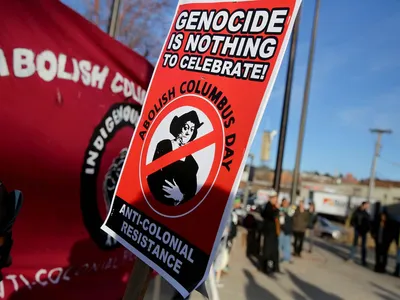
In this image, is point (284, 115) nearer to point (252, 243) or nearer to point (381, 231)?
point (252, 243)

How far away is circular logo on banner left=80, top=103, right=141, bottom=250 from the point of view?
311 cm

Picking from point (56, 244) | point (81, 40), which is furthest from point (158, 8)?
point (56, 244)

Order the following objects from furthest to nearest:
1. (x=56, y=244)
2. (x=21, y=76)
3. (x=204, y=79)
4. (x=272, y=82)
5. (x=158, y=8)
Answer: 1. (x=158, y=8)
2. (x=56, y=244)
3. (x=21, y=76)
4. (x=204, y=79)
5. (x=272, y=82)

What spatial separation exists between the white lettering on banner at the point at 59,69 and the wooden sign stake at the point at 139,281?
5.00ft

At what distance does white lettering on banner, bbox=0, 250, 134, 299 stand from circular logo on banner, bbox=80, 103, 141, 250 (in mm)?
148

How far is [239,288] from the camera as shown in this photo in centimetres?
667

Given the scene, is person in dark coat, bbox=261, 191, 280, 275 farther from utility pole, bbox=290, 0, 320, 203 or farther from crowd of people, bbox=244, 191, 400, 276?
utility pole, bbox=290, 0, 320, 203

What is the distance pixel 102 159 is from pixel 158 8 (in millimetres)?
8374

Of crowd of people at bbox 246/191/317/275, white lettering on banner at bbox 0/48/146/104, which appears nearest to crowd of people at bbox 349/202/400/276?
crowd of people at bbox 246/191/317/275

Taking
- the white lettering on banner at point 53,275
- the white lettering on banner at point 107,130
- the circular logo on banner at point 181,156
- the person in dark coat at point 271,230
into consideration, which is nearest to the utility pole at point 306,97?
the person in dark coat at point 271,230

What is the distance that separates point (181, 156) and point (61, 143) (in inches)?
57.7

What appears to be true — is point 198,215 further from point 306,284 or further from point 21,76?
point 306,284

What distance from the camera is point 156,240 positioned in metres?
1.70

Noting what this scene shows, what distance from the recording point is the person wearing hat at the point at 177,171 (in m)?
1.66
